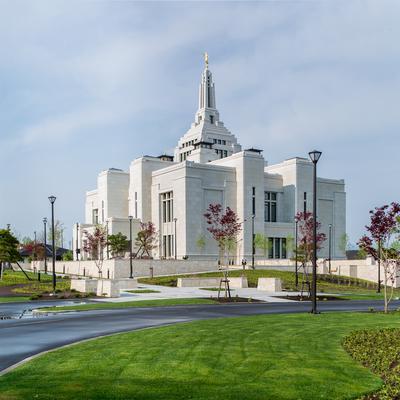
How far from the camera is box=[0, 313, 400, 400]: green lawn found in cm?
845

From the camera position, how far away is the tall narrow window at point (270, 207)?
3657 inches

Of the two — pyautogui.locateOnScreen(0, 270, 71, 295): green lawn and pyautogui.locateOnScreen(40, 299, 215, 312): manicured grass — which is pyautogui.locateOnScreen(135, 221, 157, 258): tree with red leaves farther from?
pyautogui.locateOnScreen(40, 299, 215, 312): manicured grass

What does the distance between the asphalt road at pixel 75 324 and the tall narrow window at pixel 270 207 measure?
66.1 meters

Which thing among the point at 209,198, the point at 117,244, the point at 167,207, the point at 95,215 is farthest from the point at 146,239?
the point at 95,215

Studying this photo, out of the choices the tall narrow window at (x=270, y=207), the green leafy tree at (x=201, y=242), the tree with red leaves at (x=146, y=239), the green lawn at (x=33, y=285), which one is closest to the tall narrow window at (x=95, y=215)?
the tree with red leaves at (x=146, y=239)

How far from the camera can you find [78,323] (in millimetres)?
19172

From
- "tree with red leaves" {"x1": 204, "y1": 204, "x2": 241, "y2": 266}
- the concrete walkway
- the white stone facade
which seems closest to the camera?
the concrete walkway

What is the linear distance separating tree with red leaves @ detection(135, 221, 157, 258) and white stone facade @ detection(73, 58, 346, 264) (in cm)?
263

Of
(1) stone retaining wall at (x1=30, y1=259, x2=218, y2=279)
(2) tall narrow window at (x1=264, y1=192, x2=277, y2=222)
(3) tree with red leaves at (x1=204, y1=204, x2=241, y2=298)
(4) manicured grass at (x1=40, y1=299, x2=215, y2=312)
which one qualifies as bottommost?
(1) stone retaining wall at (x1=30, y1=259, x2=218, y2=279)

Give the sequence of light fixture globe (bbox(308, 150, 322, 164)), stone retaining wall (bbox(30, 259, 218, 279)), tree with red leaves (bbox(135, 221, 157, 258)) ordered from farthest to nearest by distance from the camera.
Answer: tree with red leaves (bbox(135, 221, 157, 258)), stone retaining wall (bbox(30, 259, 218, 279)), light fixture globe (bbox(308, 150, 322, 164))

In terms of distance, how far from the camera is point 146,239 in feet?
274

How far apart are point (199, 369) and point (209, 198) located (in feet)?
248

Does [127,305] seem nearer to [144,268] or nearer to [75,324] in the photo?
[75,324]

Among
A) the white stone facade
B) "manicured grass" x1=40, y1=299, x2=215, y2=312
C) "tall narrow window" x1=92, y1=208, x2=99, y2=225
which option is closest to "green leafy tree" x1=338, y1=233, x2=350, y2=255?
the white stone facade
